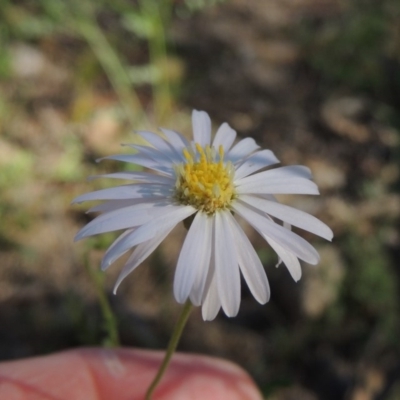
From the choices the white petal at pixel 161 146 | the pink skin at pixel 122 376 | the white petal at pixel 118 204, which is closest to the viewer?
the white petal at pixel 118 204

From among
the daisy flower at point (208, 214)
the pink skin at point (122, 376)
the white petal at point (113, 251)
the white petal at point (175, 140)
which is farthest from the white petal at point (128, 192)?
the pink skin at point (122, 376)

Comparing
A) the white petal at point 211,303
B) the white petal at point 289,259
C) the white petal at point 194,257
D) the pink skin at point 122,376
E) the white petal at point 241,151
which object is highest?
the white petal at point 241,151

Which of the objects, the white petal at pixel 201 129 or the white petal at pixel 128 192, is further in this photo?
the white petal at pixel 201 129

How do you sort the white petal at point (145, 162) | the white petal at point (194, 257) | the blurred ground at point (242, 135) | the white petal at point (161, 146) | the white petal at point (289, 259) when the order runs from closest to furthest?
the white petal at point (194, 257), the white petal at point (289, 259), the white petal at point (145, 162), the white petal at point (161, 146), the blurred ground at point (242, 135)

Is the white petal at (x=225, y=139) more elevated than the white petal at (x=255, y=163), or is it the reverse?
the white petal at (x=225, y=139)

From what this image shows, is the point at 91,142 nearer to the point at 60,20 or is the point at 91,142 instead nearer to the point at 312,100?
the point at 60,20

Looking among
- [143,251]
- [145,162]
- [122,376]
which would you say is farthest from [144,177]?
[122,376]

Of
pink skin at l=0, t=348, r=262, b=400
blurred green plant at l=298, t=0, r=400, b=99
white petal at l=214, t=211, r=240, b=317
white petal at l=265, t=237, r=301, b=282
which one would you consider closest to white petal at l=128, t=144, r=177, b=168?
white petal at l=214, t=211, r=240, b=317

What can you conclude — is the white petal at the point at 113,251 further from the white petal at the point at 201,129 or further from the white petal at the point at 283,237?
the white petal at the point at 201,129
